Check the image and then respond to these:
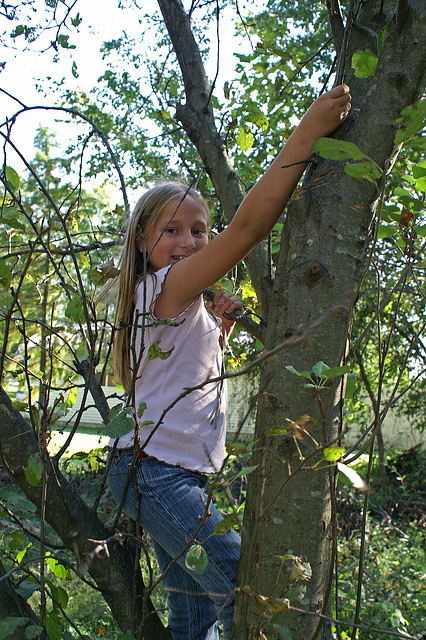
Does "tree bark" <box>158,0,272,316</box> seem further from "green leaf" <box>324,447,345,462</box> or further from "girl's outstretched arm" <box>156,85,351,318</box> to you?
"green leaf" <box>324,447,345,462</box>

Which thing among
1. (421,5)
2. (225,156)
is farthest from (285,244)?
(225,156)

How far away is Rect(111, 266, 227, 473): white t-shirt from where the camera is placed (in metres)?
1.49

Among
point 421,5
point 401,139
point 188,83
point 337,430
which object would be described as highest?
point 188,83

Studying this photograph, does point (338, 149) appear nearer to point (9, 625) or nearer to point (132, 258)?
point (132, 258)

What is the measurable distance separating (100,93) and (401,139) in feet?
28.5

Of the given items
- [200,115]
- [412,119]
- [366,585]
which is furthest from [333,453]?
[366,585]

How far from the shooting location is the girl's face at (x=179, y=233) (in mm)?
1727

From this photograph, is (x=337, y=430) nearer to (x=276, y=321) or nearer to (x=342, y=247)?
(x=276, y=321)

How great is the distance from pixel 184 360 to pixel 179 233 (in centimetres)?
45

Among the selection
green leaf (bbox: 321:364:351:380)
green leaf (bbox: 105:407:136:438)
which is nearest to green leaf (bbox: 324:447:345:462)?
green leaf (bbox: 321:364:351:380)

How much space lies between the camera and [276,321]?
3.80 ft

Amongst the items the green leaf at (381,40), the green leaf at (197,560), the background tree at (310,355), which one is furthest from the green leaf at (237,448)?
the green leaf at (381,40)

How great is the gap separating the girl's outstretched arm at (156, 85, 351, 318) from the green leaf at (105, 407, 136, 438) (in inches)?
17.7

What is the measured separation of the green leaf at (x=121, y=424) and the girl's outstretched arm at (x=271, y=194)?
0.45 metres
